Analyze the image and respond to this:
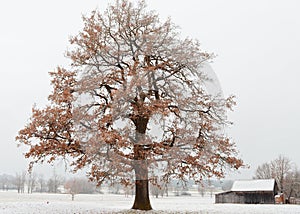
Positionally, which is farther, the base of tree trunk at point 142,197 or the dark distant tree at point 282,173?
the dark distant tree at point 282,173

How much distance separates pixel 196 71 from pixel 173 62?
4.15 ft

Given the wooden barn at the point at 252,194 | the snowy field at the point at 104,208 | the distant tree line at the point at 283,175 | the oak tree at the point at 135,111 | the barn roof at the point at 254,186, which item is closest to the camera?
the oak tree at the point at 135,111

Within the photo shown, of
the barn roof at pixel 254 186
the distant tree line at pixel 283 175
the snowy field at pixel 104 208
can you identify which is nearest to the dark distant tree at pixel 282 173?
the distant tree line at pixel 283 175

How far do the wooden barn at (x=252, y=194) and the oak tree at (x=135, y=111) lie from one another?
3360cm

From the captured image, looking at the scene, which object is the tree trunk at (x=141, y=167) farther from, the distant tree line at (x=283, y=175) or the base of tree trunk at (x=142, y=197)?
the distant tree line at (x=283, y=175)

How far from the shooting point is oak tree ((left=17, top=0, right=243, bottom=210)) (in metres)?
13.3

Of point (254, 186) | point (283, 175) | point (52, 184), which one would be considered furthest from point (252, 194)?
point (52, 184)

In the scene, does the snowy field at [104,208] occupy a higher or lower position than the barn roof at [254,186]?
higher

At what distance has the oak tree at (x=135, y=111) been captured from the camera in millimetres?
13336

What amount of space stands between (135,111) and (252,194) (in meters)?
37.5

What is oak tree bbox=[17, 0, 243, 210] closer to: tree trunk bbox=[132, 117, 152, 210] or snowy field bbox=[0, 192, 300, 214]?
tree trunk bbox=[132, 117, 152, 210]

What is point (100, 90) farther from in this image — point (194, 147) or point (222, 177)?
point (222, 177)

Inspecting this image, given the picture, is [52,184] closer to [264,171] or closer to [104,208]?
[264,171]

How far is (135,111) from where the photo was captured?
13.4m
